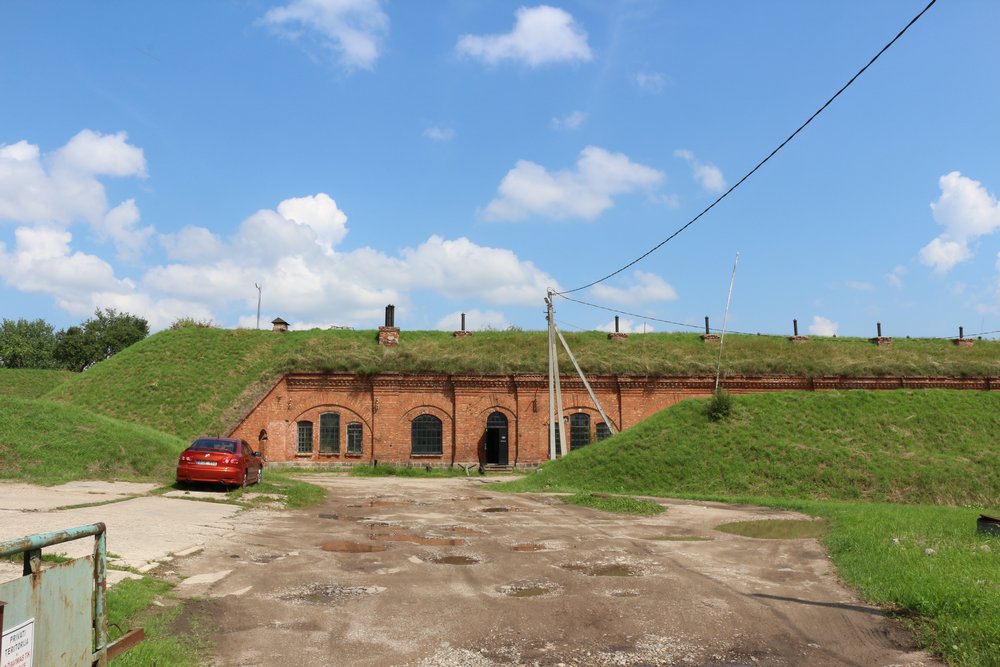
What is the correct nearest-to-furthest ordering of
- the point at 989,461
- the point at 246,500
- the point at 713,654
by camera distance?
the point at 713,654
the point at 246,500
the point at 989,461

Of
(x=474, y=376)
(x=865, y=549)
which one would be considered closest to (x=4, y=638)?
(x=865, y=549)

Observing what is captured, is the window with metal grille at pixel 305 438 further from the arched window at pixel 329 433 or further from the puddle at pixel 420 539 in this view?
the puddle at pixel 420 539

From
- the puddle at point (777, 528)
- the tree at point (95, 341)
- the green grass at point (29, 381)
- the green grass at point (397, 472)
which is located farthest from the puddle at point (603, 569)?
the tree at point (95, 341)

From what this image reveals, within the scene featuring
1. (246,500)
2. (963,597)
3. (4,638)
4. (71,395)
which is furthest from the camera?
(71,395)

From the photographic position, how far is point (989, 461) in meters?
21.1

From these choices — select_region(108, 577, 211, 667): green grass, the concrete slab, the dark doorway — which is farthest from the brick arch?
select_region(108, 577, 211, 667): green grass

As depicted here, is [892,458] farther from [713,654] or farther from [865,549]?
[713,654]

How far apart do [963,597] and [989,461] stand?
18080 mm

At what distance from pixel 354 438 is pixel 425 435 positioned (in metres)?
3.37

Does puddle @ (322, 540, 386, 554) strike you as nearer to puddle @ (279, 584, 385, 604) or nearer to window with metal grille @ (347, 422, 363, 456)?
puddle @ (279, 584, 385, 604)

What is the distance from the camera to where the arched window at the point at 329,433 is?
3161 cm

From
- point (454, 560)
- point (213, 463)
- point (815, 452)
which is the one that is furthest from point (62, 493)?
point (815, 452)

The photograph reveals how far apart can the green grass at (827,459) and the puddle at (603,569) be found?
5245 millimetres

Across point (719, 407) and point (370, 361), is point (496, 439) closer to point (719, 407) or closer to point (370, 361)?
point (370, 361)
